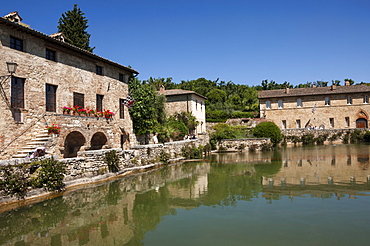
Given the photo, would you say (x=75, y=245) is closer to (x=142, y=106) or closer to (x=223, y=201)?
(x=223, y=201)

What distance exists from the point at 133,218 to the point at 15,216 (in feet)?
12.0

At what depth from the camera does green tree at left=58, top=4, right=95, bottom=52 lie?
2925 centimetres

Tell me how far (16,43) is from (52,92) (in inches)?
122

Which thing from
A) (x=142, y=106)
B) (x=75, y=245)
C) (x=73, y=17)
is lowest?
(x=75, y=245)

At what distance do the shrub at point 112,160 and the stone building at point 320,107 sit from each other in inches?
1293

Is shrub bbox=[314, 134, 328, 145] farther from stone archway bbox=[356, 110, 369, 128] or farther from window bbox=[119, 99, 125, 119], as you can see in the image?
window bbox=[119, 99, 125, 119]

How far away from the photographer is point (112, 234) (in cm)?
659

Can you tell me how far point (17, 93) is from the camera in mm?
12914

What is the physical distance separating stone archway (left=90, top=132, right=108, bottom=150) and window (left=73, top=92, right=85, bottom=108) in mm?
2273

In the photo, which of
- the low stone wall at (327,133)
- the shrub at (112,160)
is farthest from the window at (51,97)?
the low stone wall at (327,133)

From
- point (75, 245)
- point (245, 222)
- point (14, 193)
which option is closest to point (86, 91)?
point (14, 193)

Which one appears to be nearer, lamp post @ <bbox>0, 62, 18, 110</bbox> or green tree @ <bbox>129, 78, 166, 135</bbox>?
lamp post @ <bbox>0, 62, 18, 110</bbox>

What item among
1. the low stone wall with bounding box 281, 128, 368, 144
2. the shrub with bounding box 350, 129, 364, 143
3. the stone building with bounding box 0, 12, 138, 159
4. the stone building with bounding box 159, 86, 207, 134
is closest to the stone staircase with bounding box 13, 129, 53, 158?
the stone building with bounding box 0, 12, 138, 159

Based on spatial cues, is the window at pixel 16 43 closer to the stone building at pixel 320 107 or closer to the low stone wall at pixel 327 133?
the low stone wall at pixel 327 133
